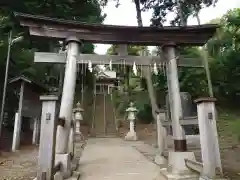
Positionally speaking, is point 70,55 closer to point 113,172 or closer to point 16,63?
point 113,172

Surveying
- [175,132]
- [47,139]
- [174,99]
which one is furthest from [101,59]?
[47,139]

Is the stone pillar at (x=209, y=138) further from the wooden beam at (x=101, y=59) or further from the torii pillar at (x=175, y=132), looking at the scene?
the wooden beam at (x=101, y=59)

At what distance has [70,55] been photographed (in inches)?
263

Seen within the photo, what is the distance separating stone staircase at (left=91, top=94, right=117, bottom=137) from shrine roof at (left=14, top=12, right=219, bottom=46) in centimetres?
1217

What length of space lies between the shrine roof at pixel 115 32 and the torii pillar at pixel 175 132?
16.4 inches

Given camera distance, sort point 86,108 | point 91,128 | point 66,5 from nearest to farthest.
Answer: point 66,5
point 91,128
point 86,108

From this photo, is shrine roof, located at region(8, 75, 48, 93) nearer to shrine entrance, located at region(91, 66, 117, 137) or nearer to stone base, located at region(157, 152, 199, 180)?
shrine entrance, located at region(91, 66, 117, 137)

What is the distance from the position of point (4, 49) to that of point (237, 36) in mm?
14308

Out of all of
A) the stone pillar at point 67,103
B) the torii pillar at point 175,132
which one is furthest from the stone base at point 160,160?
the stone pillar at point 67,103

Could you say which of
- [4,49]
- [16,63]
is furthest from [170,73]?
[16,63]

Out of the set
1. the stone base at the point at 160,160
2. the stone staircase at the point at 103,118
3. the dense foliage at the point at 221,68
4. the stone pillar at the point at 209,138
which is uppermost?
the dense foliage at the point at 221,68

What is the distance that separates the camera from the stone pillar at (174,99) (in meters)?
6.42

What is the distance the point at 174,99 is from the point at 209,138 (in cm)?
232

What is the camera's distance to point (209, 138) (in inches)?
177
